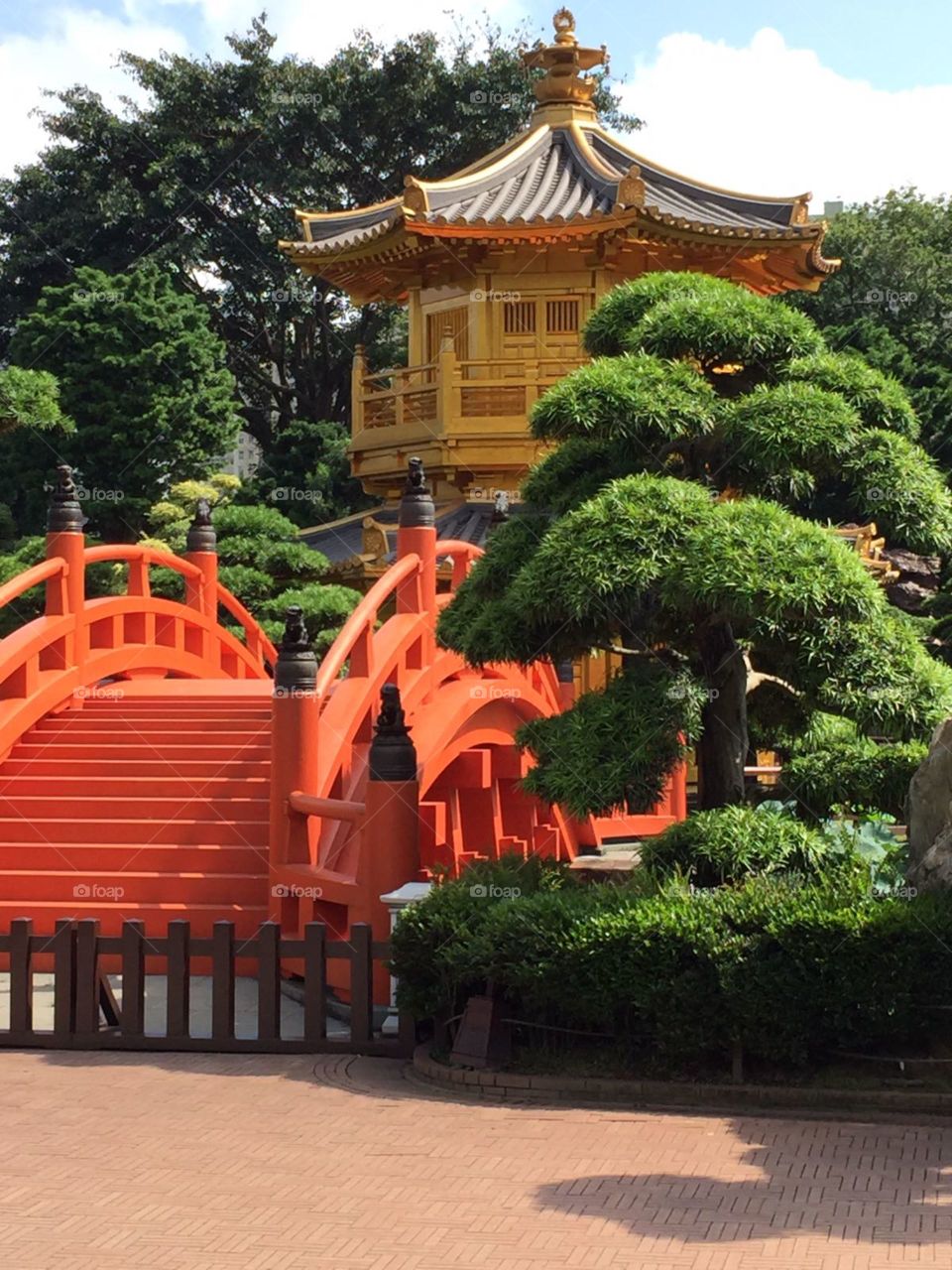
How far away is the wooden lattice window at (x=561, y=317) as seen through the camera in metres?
21.3

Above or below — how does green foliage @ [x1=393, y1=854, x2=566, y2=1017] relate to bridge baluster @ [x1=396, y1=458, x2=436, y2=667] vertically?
below

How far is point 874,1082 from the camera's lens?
8.08 meters

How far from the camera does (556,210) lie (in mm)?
20594

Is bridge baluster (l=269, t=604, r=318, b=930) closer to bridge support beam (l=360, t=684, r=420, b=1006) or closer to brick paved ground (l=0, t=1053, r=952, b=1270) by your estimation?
bridge support beam (l=360, t=684, r=420, b=1006)

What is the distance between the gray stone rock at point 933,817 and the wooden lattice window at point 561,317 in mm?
13076

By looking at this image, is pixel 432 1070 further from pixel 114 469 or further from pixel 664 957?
pixel 114 469

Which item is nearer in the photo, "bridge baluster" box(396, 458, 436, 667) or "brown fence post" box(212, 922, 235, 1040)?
"brown fence post" box(212, 922, 235, 1040)

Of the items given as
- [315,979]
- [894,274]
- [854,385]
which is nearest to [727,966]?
[315,979]

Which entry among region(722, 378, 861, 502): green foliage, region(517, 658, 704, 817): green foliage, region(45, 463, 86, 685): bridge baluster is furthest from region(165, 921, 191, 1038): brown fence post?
region(45, 463, 86, 685): bridge baluster

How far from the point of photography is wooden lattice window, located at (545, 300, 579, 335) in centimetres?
2127

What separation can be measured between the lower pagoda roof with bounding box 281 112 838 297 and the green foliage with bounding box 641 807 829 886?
40.0 ft

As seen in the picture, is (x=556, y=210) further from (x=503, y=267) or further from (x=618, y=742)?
(x=618, y=742)

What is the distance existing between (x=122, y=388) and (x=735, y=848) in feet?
77.6

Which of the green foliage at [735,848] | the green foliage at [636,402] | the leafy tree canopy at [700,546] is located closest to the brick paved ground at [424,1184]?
the green foliage at [735,848]
